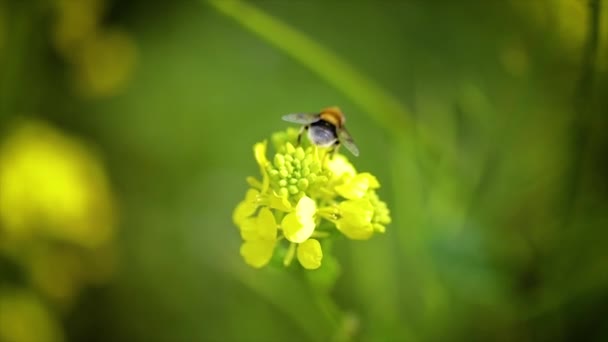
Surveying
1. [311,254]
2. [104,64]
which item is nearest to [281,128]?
[104,64]

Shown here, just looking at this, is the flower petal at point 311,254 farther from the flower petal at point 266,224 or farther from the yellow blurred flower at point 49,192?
the yellow blurred flower at point 49,192

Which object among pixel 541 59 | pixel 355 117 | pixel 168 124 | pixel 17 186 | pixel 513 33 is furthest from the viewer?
pixel 168 124

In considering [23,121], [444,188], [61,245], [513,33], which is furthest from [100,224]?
[513,33]

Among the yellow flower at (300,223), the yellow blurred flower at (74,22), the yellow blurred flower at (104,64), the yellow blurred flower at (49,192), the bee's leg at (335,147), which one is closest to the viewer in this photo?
the yellow flower at (300,223)

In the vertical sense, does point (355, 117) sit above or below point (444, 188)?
above

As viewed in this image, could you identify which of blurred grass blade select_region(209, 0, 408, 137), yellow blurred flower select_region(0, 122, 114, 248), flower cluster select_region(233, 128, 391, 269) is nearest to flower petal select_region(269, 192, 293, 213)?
flower cluster select_region(233, 128, 391, 269)

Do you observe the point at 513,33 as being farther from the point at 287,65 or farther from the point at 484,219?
the point at 287,65

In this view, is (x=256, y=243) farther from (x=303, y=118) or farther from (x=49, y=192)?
(x=49, y=192)

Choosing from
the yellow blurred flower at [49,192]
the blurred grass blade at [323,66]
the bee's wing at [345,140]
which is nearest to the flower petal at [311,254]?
the bee's wing at [345,140]
